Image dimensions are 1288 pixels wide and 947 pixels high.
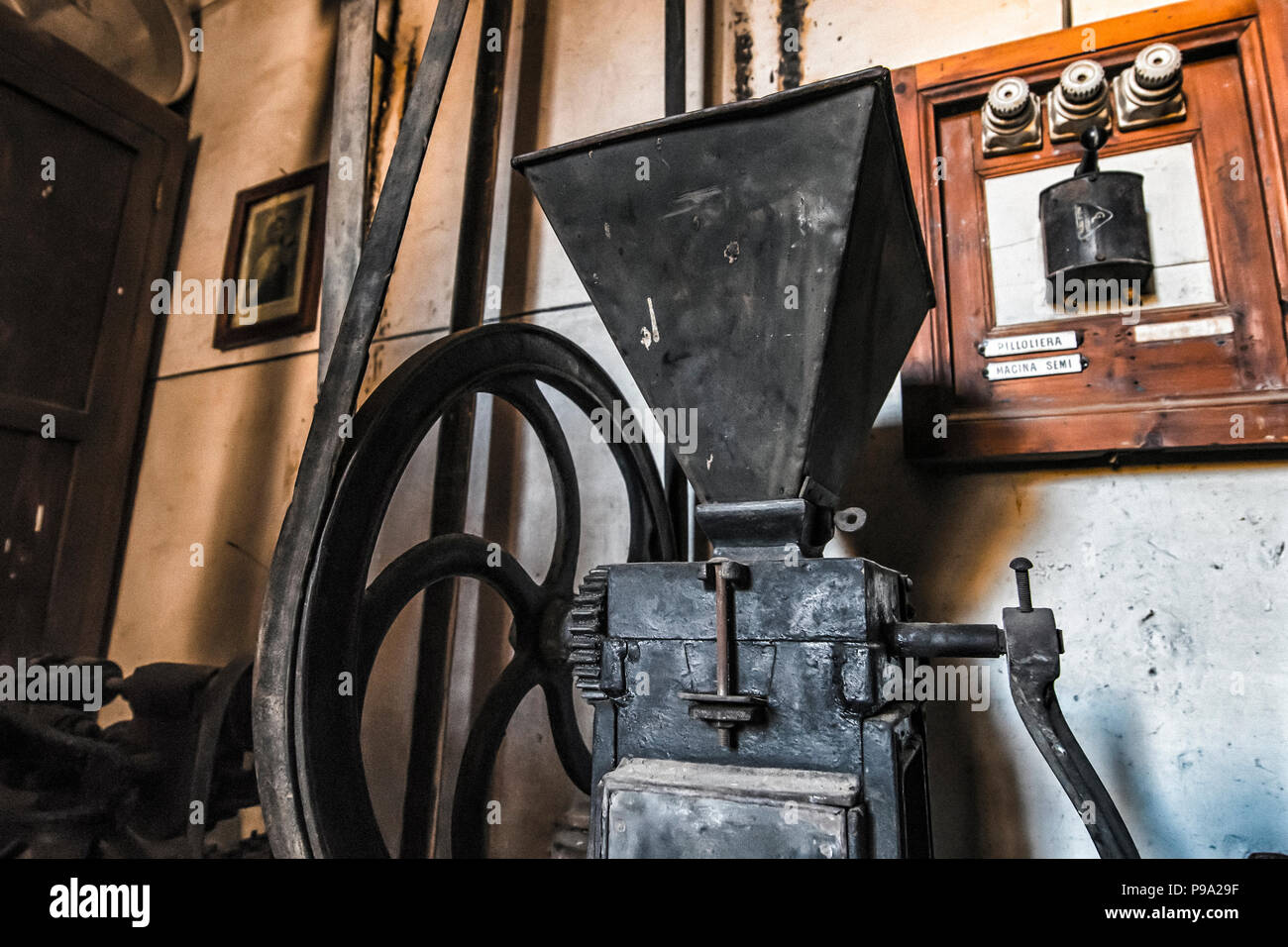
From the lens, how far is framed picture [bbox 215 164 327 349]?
2590mm

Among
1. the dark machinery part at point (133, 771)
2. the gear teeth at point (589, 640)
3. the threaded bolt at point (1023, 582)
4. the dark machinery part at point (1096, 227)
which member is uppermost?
the dark machinery part at point (1096, 227)

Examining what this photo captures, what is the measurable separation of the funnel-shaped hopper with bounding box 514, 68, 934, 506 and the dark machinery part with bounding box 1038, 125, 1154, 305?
0.59 m

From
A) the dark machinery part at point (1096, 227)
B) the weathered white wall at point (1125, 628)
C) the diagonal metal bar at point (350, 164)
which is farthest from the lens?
the diagonal metal bar at point (350, 164)

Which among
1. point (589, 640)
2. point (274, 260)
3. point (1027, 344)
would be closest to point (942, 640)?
point (589, 640)

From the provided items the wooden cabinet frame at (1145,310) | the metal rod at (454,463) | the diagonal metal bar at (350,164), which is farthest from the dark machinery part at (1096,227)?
the diagonal metal bar at (350,164)

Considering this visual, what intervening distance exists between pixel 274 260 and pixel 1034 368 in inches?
97.8

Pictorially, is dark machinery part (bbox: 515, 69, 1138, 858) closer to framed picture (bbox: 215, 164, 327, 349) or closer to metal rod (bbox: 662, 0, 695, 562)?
metal rod (bbox: 662, 0, 695, 562)

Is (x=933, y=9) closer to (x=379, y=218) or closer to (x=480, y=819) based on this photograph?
(x=379, y=218)

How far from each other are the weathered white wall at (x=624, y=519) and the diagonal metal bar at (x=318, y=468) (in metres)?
0.93

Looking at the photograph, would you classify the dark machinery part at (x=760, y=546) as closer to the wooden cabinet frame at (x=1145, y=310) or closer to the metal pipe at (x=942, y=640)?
the metal pipe at (x=942, y=640)

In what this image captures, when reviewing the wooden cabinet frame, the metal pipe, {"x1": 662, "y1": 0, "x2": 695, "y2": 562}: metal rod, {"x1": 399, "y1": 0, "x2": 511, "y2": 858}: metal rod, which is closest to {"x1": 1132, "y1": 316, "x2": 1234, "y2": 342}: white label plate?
the wooden cabinet frame

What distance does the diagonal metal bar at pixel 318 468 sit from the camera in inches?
35.5

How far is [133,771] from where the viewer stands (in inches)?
62.7

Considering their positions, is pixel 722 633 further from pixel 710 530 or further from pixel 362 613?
pixel 362 613
